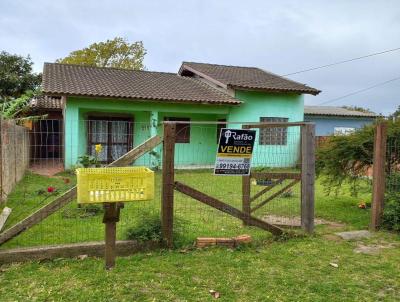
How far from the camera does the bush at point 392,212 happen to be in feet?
22.3

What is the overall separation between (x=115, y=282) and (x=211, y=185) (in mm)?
7037

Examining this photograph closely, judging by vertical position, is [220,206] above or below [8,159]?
below

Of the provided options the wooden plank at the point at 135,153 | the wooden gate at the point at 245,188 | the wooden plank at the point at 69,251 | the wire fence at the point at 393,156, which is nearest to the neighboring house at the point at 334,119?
the wire fence at the point at 393,156

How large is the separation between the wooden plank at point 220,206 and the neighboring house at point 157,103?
21.9 ft

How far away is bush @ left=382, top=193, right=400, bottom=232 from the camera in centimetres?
679

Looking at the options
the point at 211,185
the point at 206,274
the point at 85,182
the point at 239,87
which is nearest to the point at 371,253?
the point at 206,274

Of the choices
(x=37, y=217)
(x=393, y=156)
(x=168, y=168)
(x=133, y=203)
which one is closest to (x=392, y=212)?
(x=393, y=156)

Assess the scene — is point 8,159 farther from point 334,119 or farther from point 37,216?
point 334,119

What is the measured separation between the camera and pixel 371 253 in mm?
5668

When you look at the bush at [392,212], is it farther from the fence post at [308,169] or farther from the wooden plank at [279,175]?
the wooden plank at [279,175]

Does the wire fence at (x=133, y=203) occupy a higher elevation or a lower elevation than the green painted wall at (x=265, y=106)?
lower

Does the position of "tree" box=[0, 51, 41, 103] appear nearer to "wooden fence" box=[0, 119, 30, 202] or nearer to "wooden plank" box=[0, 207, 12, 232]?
Result: "wooden fence" box=[0, 119, 30, 202]

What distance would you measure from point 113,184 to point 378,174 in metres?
4.60

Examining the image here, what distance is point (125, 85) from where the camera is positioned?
18.3 metres
